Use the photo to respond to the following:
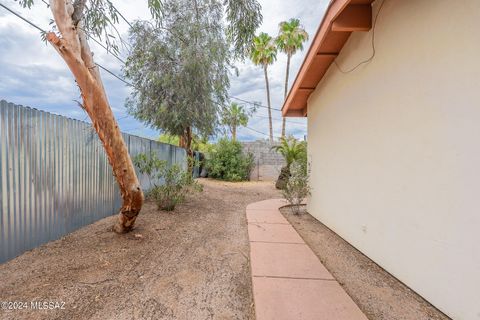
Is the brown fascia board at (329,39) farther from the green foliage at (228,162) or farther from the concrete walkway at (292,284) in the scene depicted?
the green foliage at (228,162)

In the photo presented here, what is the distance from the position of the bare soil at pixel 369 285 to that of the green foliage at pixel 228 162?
919 cm

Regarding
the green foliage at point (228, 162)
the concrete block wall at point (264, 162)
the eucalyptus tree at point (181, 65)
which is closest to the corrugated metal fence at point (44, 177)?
the eucalyptus tree at point (181, 65)

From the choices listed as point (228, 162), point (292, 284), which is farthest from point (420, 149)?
point (228, 162)

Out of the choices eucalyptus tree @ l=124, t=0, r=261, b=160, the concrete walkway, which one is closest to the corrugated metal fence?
the concrete walkway

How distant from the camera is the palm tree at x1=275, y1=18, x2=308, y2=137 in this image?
710 inches

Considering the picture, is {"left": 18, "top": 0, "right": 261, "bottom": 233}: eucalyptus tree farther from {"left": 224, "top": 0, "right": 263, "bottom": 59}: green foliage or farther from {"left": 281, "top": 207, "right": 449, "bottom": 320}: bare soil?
{"left": 281, "top": 207, "right": 449, "bottom": 320}: bare soil

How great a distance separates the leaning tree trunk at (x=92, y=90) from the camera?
3.12 m

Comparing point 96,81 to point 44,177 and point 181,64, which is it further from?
point 181,64

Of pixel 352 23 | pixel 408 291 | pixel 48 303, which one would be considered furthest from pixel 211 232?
pixel 352 23

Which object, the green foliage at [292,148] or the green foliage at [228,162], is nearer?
the green foliage at [292,148]

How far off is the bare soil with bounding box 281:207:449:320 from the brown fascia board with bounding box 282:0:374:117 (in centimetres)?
328

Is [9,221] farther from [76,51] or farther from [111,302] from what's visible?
[76,51]

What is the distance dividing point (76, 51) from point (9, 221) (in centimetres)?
220

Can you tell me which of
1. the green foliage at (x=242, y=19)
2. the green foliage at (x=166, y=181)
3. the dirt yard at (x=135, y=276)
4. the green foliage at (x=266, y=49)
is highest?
the green foliage at (x=266, y=49)
